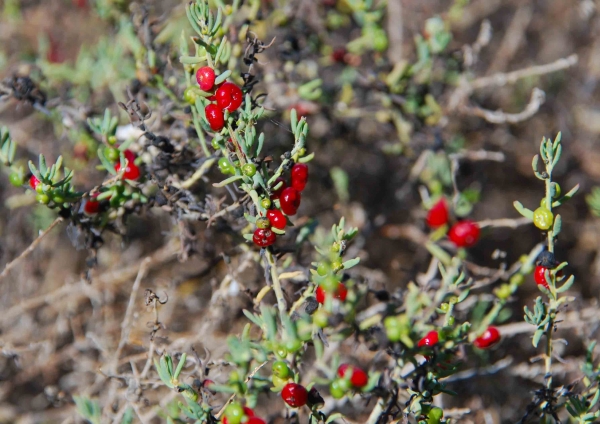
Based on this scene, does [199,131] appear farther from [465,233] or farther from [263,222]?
[465,233]

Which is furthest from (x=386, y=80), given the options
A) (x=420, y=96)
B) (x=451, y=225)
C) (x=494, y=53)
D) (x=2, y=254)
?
(x=2, y=254)

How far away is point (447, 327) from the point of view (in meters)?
1.67

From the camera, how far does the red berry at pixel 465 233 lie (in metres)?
2.48

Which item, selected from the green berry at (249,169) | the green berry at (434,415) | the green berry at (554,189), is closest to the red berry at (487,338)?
the green berry at (434,415)

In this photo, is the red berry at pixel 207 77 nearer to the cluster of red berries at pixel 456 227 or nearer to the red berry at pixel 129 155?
the red berry at pixel 129 155

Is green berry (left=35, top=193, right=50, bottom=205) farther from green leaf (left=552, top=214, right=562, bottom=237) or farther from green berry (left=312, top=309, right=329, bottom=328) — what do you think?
green leaf (left=552, top=214, right=562, bottom=237)

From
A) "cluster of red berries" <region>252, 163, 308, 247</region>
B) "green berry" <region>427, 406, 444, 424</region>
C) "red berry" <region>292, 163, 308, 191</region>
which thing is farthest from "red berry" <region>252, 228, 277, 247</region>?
"green berry" <region>427, 406, 444, 424</region>

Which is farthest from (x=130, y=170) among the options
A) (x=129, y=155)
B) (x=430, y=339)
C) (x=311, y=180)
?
(x=311, y=180)

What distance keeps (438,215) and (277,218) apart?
124cm

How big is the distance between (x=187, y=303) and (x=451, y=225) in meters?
1.46

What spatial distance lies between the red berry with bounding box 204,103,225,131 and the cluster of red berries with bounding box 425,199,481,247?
134 cm

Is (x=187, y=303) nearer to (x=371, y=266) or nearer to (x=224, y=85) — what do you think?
A: (x=371, y=266)

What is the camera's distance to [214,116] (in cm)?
161

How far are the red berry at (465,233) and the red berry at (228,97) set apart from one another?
132 cm
